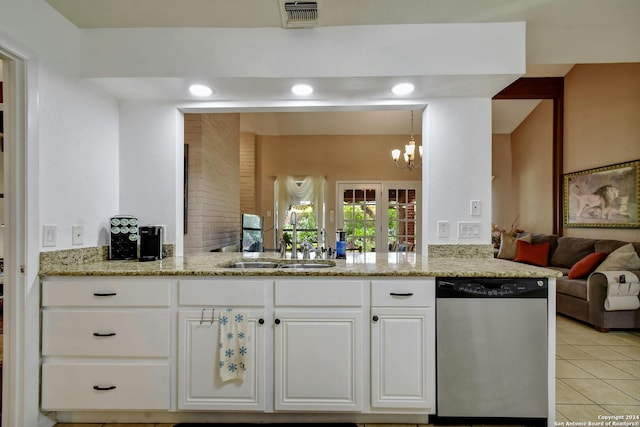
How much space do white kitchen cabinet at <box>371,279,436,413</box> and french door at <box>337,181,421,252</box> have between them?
16.8 feet

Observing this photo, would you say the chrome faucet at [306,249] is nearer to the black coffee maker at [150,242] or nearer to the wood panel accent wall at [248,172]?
the black coffee maker at [150,242]

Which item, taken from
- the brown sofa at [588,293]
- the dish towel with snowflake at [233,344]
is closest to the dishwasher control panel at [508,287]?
the dish towel with snowflake at [233,344]

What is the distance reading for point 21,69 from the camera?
1726 mm

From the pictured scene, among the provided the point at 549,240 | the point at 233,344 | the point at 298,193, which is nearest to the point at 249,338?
the point at 233,344

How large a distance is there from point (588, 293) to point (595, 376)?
127cm

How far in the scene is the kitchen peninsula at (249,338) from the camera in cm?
179

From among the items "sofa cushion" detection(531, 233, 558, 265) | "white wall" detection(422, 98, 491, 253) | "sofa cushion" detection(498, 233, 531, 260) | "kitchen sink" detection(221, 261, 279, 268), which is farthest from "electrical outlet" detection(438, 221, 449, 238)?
"sofa cushion" detection(498, 233, 531, 260)

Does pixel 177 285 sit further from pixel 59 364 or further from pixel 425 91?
pixel 425 91

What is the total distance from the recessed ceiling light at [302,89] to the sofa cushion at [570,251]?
4092 millimetres

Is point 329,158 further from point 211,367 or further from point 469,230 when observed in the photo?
point 211,367

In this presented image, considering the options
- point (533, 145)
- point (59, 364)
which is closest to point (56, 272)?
point (59, 364)

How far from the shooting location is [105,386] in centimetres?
180

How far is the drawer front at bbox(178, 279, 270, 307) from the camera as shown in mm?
1798

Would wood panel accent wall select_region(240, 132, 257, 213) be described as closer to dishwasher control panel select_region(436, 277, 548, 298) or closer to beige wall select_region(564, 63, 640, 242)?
beige wall select_region(564, 63, 640, 242)
